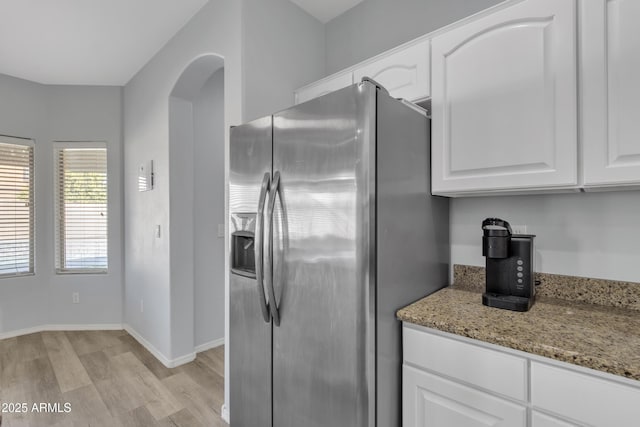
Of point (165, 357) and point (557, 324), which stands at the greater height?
point (557, 324)

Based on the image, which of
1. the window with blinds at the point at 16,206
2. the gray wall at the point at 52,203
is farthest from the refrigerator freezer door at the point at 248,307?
the window with blinds at the point at 16,206

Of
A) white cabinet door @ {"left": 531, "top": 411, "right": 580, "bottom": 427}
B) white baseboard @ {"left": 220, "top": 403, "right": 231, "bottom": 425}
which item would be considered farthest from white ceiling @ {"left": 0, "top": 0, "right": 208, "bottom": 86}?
white cabinet door @ {"left": 531, "top": 411, "right": 580, "bottom": 427}

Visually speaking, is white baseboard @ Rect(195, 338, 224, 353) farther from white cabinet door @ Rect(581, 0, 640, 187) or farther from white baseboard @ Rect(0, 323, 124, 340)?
white cabinet door @ Rect(581, 0, 640, 187)

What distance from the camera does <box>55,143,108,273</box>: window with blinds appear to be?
3705 millimetres

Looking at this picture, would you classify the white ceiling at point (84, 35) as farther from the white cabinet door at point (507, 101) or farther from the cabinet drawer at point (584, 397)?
the cabinet drawer at point (584, 397)

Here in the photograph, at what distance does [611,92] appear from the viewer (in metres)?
1.10

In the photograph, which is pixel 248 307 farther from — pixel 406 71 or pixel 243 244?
pixel 406 71

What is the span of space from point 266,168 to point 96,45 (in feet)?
8.20

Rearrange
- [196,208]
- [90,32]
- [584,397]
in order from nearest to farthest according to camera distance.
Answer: [584,397] → [90,32] → [196,208]

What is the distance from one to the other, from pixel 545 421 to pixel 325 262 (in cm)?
84

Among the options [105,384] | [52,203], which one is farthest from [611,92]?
[52,203]

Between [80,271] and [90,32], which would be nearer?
[90,32]

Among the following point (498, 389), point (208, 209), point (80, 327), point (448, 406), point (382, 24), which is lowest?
point (80, 327)

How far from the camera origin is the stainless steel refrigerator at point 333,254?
1.14 meters
